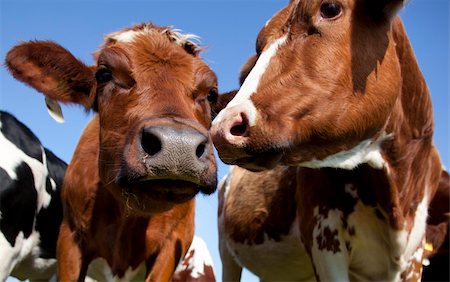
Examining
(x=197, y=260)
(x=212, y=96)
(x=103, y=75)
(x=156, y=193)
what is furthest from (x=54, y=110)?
(x=197, y=260)

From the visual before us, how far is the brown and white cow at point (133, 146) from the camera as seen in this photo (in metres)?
3.79

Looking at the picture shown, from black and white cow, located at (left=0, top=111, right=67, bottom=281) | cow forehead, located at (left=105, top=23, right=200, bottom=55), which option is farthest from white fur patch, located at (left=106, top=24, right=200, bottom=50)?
black and white cow, located at (left=0, top=111, right=67, bottom=281)

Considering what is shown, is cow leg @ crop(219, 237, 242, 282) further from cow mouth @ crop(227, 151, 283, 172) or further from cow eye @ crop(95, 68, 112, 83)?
cow mouth @ crop(227, 151, 283, 172)

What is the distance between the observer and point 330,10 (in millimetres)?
3945

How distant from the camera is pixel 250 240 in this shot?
6.50m

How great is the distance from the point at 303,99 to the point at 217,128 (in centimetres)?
60

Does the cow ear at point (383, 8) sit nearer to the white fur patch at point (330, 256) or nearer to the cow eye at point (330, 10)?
the cow eye at point (330, 10)

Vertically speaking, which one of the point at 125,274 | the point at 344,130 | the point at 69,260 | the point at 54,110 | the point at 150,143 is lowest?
the point at 125,274

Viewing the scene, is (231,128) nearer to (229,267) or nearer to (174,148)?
(174,148)


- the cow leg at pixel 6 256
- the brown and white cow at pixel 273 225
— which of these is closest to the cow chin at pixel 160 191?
the brown and white cow at pixel 273 225

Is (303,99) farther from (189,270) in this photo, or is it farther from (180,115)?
(189,270)

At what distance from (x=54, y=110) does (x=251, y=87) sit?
7.11ft

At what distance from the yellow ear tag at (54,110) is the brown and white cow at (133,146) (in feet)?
0.32

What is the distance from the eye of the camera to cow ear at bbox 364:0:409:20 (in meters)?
4.01
